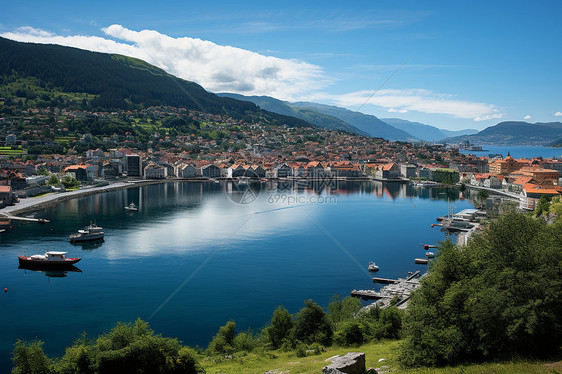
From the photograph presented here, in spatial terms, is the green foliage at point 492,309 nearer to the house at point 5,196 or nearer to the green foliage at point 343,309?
the green foliage at point 343,309

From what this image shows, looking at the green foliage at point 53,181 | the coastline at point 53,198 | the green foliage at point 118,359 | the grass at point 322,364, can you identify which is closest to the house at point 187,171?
the coastline at point 53,198

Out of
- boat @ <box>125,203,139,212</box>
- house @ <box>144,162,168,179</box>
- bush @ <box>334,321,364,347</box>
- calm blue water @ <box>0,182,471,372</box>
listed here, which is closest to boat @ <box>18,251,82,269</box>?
calm blue water @ <box>0,182,471,372</box>

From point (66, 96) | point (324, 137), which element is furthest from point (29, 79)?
point (324, 137)

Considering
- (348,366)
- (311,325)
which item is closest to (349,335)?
(311,325)

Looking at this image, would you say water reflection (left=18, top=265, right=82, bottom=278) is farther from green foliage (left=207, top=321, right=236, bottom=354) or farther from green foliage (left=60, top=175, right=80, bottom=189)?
green foliage (left=60, top=175, right=80, bottom=189)

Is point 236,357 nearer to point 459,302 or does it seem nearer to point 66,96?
point 459,302
